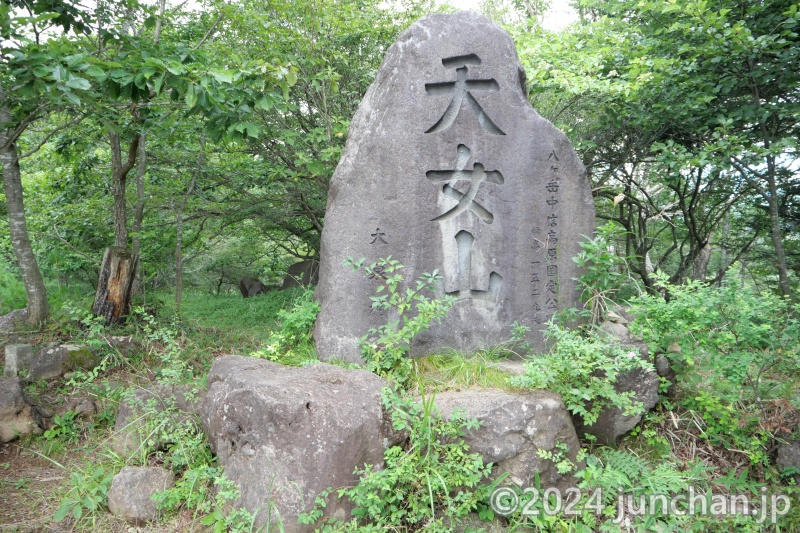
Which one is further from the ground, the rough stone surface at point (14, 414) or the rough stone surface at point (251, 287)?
the rough stone surface at point (251, 287)

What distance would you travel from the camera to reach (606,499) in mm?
3322

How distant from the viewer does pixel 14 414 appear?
428cm

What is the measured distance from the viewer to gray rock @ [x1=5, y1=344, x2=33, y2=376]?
→ 4918 millimetres

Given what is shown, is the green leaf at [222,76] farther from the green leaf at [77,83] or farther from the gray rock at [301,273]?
the gray rock at [301,273]

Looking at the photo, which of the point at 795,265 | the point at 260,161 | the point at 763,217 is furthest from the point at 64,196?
the point at 795,265

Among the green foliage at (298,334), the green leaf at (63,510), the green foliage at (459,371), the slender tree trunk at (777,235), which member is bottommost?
the green leaf at (63,510)

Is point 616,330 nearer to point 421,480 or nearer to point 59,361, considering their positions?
point 421,480

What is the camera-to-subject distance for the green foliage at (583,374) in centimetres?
349

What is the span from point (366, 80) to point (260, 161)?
178 cm

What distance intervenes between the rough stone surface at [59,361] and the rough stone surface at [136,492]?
7.05ft

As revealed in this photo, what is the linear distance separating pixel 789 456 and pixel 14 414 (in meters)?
5.95

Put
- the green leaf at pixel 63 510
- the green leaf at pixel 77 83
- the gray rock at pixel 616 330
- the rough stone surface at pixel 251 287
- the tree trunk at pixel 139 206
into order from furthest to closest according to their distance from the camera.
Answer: the rough stone surface at pixel 251 287 → the tree trunk at pixel 139 206 → the gray rock at pixel 616 330 → the green leaf at pixel 77 83 → the green leaf at pixel 63 510

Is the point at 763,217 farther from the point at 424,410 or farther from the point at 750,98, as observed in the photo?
the point at 424,410

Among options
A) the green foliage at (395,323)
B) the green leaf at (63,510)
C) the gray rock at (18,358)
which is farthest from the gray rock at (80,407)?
the green foliage at (395,323)
